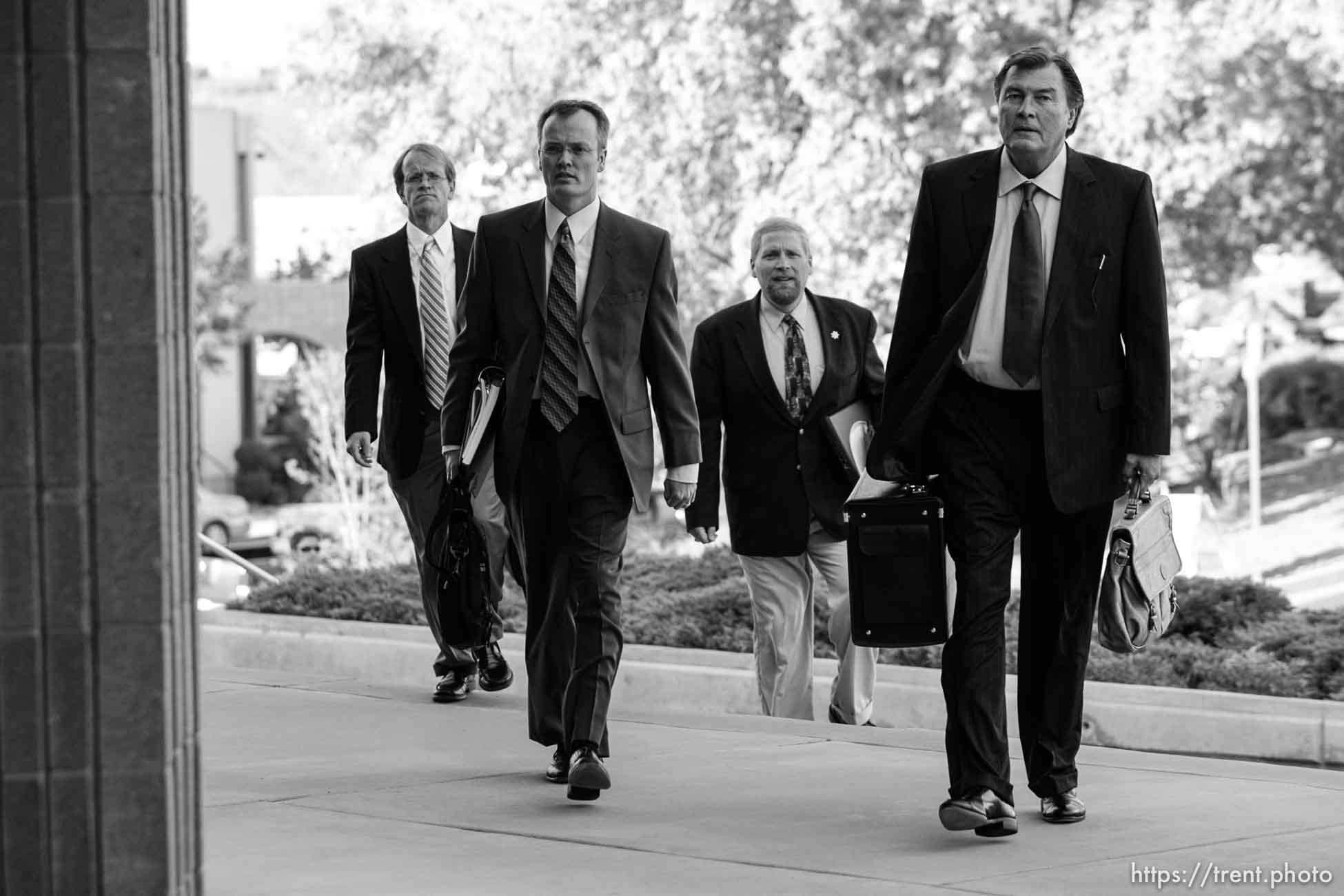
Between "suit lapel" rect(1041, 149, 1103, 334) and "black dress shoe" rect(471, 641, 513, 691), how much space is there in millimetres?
3787

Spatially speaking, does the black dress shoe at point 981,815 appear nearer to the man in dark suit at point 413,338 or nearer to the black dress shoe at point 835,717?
the black dress shoe at point 835,717

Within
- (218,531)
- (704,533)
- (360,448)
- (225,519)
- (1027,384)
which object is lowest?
(218,531)

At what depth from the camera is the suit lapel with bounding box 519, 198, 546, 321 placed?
650 cm

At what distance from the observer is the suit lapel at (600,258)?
645 centimetres

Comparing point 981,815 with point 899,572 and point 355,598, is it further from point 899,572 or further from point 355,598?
point 355,598

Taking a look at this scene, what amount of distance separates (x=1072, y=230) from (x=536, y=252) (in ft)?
5.81

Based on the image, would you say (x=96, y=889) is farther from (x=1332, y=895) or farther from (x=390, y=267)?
(x=390, y=267)

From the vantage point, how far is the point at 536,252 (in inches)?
257

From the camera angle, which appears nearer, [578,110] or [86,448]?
[86,448]

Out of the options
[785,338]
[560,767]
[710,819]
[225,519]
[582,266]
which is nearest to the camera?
[710,819]

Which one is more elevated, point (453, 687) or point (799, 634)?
point (799, 634)

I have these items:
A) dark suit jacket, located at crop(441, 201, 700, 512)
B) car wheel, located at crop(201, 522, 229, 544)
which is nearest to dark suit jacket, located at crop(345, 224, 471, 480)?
dark suit jacket, located at crop(441, 201, 700, 512)

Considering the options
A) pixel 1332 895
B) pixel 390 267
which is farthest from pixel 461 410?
pixel 1332 895

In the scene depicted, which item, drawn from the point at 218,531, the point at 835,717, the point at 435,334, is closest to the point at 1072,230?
the point at 835,717
